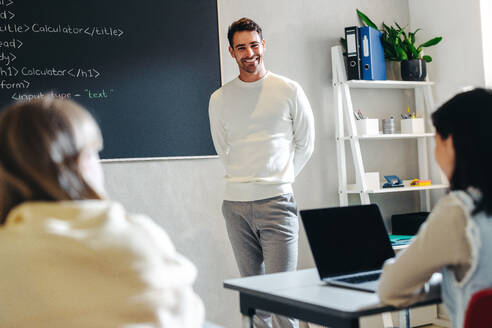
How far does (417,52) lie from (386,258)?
2416 mm

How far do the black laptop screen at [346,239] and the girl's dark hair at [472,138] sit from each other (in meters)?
0.51

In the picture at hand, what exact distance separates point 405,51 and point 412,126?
0.53 m

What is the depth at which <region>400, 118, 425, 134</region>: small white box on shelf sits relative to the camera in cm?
414

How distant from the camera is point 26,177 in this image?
1064mm

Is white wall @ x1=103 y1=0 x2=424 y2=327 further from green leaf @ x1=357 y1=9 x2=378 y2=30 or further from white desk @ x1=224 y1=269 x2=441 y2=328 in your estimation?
white desk @ x1=224 y1=269 x2=441 y2=328

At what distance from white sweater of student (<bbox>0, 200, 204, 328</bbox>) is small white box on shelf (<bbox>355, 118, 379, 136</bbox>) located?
3059mm

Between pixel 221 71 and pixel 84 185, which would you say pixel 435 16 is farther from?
pixel 84 185

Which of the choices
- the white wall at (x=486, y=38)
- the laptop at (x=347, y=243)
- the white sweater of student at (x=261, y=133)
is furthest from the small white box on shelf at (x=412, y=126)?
the laptop at (x=347, y=243)

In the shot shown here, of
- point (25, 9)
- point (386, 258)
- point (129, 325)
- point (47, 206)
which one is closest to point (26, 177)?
point (47, 206)

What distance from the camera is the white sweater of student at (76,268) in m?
1.01

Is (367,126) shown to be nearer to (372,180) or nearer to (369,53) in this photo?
(372,180)

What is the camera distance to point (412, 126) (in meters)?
4.14

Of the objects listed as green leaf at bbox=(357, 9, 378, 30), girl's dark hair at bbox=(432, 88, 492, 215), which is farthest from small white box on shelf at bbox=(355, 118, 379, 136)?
girl's dark hair at bbox=(432, 88, 492, 215)

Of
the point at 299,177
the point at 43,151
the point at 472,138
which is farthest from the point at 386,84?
the point at 43,151
